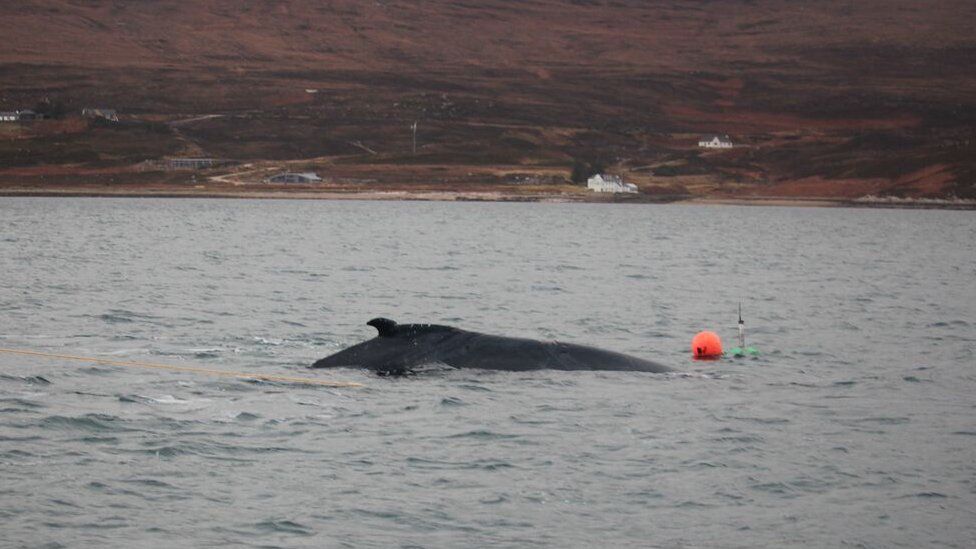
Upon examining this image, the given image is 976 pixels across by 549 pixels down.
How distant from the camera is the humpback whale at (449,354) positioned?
90.4 ft

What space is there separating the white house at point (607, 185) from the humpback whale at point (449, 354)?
510 ft

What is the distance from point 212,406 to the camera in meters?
24.3

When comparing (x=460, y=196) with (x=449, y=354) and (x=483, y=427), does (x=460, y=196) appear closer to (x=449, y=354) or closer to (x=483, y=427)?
(x=449, y=354)

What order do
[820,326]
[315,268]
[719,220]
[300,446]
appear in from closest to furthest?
[300,446] < [820,326] < [315,268] < [719,220]

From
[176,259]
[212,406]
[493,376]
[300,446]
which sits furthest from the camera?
[176,259]

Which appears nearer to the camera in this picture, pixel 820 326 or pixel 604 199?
pixel 820 326

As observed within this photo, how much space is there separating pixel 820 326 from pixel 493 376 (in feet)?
57.3

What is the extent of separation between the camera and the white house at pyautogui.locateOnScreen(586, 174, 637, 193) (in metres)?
184

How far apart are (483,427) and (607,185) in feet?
536

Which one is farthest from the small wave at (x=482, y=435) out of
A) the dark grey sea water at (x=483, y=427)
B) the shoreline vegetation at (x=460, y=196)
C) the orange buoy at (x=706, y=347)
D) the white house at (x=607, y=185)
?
the white house at (x=607, y=185)

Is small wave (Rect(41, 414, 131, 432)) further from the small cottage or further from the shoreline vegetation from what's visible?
the small cottage

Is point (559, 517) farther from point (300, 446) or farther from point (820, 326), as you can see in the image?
point (820, 326)

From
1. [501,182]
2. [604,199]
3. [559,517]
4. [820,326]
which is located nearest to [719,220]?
[604,199]

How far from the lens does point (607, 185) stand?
607 feet
